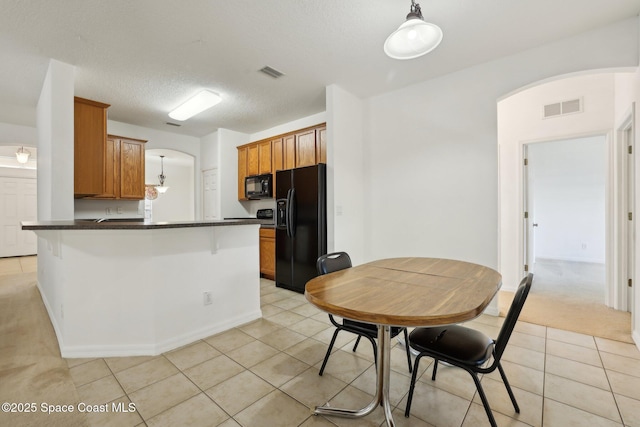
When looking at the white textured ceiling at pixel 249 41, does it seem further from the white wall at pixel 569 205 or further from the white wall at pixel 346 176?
the white wall at pixel 569 205

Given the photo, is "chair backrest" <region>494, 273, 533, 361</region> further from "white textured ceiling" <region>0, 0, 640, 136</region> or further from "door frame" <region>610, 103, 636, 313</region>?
"door frame" <region>610, 103, 636, 313</region>

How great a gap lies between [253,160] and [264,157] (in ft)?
1.13

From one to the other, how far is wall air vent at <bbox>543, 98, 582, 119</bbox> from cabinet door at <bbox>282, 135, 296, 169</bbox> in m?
3.59

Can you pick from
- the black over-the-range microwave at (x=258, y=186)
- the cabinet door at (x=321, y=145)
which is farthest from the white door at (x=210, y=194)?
the cabinet door at (x=321, y=145)

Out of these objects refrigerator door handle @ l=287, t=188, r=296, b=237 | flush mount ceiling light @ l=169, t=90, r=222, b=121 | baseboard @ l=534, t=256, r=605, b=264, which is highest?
flush mount ceiling light @ l=169, t=90, r=222, b=121

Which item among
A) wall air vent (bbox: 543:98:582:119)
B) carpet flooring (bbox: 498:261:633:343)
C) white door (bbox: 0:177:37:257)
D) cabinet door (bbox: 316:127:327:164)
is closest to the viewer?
carpet flooring (bbox: 498:261:633:343)

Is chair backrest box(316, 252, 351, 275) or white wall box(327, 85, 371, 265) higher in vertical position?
white wall box(327, 85, 371, 265)

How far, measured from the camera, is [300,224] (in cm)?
392

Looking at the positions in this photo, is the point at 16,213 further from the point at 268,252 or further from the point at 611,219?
the point at 611,219

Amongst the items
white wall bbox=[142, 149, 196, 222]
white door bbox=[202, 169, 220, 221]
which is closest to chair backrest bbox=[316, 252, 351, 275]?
white door bbox=[202, 169, 220, 221]

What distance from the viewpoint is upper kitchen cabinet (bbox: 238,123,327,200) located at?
13.9 ft

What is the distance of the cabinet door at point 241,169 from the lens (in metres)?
5.49

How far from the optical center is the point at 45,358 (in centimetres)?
213

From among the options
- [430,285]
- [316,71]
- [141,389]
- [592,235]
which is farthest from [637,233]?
[592,235]
